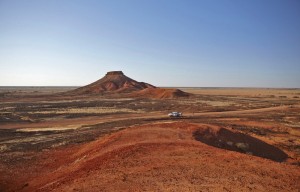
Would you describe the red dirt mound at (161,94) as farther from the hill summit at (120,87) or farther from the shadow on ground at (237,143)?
the shadow on ground at (237,143)

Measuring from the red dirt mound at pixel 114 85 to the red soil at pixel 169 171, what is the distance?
11495cm

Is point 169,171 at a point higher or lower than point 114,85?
lower

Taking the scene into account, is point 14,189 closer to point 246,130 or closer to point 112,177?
point 112,177

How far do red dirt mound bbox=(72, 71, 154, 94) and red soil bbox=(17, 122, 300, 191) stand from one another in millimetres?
114950

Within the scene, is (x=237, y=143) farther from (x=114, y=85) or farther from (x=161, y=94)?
(x=114, y=85)

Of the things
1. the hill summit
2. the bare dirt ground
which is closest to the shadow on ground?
the bare dirt ground

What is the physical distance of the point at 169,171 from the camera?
15.1 m

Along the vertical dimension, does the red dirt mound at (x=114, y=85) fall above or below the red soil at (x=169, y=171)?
above

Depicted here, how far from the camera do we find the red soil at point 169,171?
529 inches

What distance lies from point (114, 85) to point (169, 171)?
5164 inches

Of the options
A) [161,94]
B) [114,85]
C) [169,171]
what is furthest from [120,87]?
[169,171]

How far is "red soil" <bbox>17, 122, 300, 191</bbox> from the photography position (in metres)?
13.4

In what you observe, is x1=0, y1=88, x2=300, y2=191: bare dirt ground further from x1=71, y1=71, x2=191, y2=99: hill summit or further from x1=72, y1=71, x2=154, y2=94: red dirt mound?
x1=72, y1=71, x2=154, y2=94: red dirt mound

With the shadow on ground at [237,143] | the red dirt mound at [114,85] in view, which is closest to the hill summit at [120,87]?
the red dirt mound at [114,85]
